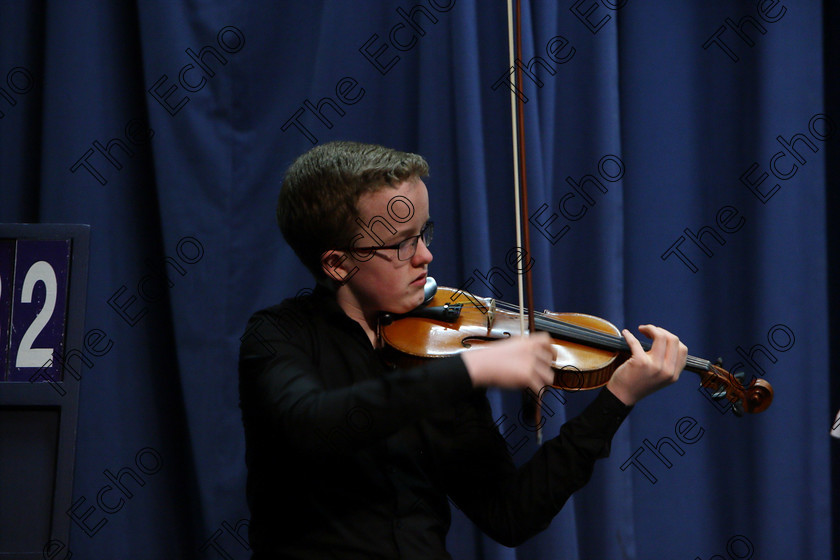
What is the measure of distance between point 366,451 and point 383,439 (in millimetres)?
130

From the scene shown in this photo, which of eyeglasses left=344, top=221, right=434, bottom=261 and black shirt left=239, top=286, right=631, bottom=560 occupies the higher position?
eyeglasses left=344, top=221, right=434, bottom=261

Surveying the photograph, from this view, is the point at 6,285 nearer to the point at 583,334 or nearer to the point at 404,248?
the point at 404,248

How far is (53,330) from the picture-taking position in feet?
3.72

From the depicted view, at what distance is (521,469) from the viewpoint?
1179mm

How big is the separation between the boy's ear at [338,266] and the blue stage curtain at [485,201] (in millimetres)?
571

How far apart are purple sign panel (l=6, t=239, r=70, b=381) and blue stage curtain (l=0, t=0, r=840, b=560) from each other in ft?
1.60

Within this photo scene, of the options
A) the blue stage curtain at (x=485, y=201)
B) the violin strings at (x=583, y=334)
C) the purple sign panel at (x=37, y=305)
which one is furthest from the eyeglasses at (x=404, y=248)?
the blue stage curtain at (x=485, y=201)

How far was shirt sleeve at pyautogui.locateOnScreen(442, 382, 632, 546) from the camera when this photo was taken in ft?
3.64

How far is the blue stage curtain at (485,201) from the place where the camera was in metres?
1.63

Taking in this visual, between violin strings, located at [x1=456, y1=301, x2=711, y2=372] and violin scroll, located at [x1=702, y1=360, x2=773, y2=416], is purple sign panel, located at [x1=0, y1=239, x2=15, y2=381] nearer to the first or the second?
violin strings, located at [x1=456, y1=301, x2=711, y2=372]

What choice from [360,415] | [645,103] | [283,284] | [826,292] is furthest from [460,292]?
[826,292]

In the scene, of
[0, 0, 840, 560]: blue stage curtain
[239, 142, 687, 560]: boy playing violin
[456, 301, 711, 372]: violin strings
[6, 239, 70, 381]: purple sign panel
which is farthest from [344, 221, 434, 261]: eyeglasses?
[0, 0, 840, 560]: blue stage curtain

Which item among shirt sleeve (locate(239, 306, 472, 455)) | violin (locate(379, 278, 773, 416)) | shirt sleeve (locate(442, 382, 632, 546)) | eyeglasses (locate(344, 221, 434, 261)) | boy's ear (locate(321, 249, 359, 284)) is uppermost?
eyeglasses (locate(344, 221, 434, 261))

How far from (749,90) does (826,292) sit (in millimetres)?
521
